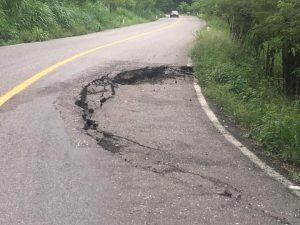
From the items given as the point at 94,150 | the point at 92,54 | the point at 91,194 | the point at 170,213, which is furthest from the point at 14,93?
the point at 92,54

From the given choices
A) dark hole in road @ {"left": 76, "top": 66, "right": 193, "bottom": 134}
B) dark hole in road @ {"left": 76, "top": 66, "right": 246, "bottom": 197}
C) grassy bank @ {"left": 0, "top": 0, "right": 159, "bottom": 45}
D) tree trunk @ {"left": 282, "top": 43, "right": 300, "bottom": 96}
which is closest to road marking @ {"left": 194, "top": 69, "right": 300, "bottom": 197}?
dark hole in road @ {"left": 76, "top": 66, "right": 246, "bottom": 197}

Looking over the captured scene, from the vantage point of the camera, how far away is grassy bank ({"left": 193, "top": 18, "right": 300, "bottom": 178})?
6.10 m

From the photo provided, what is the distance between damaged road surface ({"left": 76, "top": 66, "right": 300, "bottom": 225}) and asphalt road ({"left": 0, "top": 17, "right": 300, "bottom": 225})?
10 mm

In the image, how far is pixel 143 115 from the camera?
7.18m

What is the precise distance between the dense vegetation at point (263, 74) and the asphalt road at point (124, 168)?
65cm

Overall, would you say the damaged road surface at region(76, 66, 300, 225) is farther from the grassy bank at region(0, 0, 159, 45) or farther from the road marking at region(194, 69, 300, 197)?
the grassy bank at region(0, 0, 159, 45)

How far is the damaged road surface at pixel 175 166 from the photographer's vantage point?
3961mm

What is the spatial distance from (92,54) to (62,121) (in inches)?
283

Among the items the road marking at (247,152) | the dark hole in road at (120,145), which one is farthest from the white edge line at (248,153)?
the dark hole in road at (120,145)

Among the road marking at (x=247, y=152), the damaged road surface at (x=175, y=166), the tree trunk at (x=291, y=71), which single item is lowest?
the tree trunk at (x=291, y=71)

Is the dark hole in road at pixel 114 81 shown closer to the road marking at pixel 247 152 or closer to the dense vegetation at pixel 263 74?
the dense vegetation at pixel 263 74

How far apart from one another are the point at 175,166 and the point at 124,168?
0.56 m

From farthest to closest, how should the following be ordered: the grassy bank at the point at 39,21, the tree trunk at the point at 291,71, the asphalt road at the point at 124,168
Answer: the grassy bank at the point at 39,21
the tree trunk at the point at 291,71
the asphalt road at the point at 124,168

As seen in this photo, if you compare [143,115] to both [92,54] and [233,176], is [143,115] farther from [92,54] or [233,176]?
[92,54]
